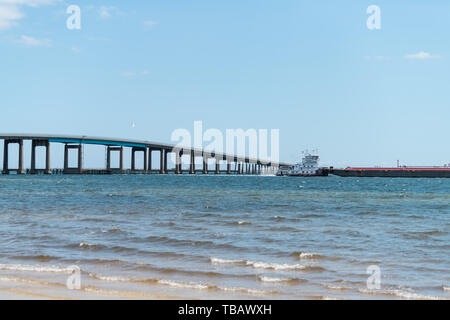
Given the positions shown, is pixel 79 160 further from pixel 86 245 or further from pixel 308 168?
pixel 86 245

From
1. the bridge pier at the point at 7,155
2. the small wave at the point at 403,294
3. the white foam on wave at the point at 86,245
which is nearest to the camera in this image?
the small wave at the point at 403,294

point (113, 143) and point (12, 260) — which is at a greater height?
point (113, 143)

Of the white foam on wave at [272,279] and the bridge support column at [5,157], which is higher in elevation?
the bridge support column at [5,157]

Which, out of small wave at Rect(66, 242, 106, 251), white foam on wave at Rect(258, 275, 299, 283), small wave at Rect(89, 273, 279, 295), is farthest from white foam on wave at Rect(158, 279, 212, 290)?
small wave at Rect(66, 242, 106, 251)

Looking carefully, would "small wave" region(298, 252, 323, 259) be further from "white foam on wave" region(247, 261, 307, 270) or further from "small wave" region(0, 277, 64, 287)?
"small wave" region(0, 277, 64, 287)

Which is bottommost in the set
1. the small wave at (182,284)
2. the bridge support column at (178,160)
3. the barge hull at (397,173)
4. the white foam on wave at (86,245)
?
the small wave at (182,284)

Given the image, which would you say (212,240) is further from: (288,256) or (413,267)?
(413,267)

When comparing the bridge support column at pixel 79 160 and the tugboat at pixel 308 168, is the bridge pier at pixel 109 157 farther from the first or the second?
the tugboat at pixel 308 168

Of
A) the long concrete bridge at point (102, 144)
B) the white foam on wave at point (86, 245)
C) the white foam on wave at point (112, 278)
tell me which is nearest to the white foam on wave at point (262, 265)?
the white foam on wave at point (112, 278)

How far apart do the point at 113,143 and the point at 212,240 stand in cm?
13667
